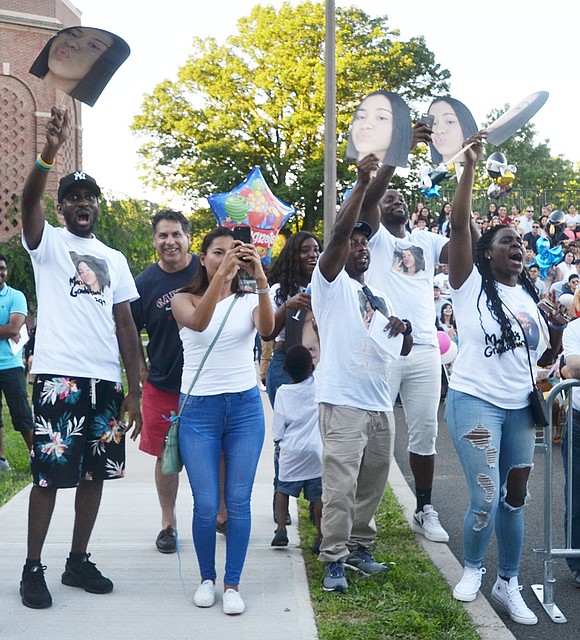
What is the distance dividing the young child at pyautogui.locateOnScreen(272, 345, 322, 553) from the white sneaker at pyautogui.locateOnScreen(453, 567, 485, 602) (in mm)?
1023

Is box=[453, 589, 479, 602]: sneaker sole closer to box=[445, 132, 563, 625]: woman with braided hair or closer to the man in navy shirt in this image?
box=[445, 132, 563, 625]: woman with braided hair

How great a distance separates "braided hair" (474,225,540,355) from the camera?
14.8ft

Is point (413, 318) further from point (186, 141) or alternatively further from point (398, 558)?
point (186, 141)

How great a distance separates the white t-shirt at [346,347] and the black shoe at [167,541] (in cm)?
144

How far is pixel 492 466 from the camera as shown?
4.46 meters

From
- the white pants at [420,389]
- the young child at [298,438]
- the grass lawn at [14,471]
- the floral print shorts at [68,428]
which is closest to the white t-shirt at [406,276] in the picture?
the white pants at [420,389]

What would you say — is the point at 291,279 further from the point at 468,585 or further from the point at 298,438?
the point at 468,585

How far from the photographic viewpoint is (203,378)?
4535 mm

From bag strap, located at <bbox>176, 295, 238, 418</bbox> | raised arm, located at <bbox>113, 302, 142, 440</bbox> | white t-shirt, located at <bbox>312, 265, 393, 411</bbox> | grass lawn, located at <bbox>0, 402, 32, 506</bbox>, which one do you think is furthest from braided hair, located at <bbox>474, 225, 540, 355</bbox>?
grass lawn, located at <bbox>0, 402, 32, 506</bbox>

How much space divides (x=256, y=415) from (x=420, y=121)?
5.83 feet

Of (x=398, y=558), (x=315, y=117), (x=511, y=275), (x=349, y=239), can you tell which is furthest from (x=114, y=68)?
(x=315, y=117)

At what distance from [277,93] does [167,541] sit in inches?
1384

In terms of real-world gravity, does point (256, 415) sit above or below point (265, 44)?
below

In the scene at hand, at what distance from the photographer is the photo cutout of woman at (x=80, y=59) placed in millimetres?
4219
